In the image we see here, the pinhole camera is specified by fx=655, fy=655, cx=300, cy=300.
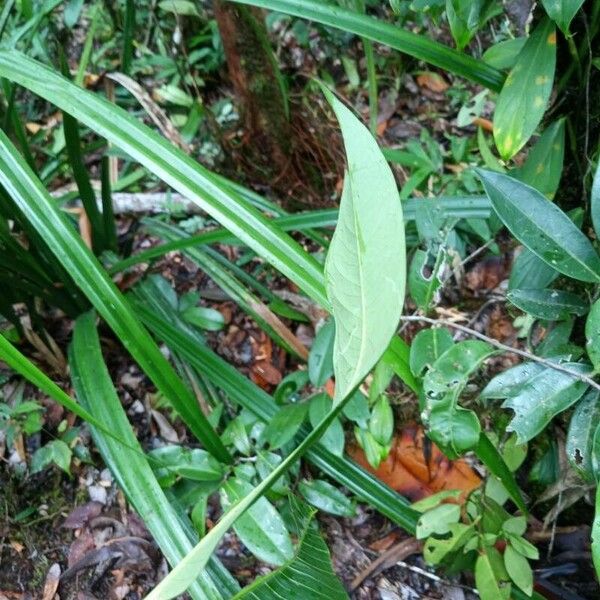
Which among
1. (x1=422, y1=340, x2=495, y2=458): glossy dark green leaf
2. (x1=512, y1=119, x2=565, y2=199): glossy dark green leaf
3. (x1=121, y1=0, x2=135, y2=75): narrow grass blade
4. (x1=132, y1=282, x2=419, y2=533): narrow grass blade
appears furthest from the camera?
(x1=121, y1=0, x2=135, y2=75): narrow grass blade

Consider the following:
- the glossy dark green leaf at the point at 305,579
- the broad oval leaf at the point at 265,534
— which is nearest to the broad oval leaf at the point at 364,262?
the glossy dark green leaf at the point at 305,579

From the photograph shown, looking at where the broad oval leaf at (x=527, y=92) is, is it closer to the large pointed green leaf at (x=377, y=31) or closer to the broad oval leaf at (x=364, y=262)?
the large pointed green leaf at (x=377, y=31)

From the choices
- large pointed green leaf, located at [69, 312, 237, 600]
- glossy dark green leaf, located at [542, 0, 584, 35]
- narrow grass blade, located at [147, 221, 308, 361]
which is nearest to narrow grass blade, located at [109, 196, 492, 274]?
narrow grass blade, located at [147, 221, 308, 361]

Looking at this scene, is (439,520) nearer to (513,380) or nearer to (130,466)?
(513,380)

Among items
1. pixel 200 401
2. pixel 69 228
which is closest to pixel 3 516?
pixel 200 401

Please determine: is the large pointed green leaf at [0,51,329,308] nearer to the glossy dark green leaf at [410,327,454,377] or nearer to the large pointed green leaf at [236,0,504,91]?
the glossy dark green leaf at [410,327,454,377]

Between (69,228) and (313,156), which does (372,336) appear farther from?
(313,156)
